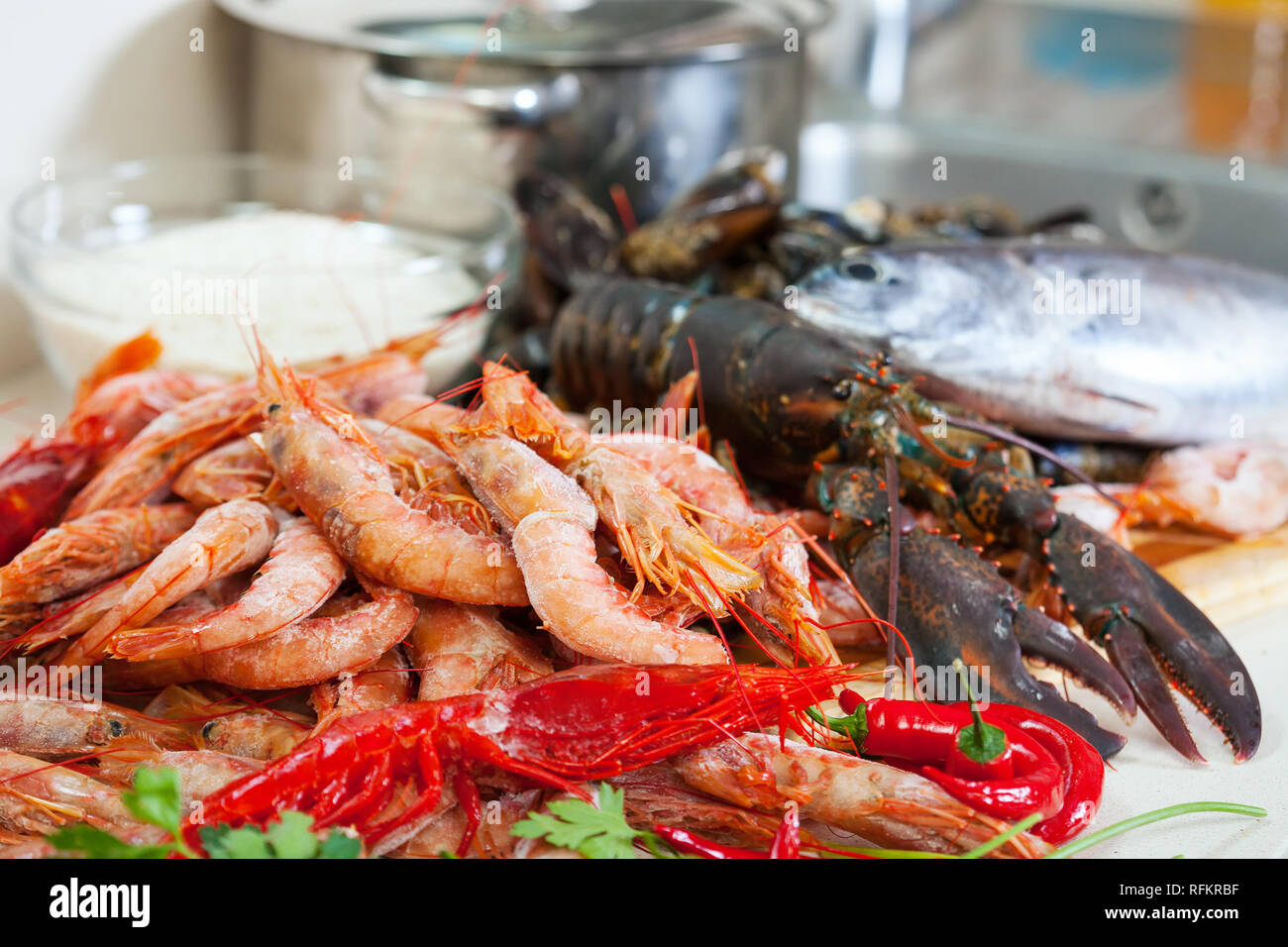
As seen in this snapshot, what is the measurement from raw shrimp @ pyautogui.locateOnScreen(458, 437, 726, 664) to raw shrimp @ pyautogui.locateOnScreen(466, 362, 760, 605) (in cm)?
3

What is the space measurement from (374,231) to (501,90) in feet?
1.09

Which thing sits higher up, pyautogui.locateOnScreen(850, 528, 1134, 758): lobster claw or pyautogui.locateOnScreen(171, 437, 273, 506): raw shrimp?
pyautogui.locateOnScreen(171, 437, 273, 506): raw shrimp

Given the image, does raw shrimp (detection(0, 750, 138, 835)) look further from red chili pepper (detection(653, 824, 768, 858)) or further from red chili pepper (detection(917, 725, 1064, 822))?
red chili pepper (detection(917, 725, 1064, 822))

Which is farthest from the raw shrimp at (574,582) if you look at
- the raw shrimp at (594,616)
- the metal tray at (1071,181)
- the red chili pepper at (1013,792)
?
the metal tray at (1071,181)

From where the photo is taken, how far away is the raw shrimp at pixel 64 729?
3.35ft

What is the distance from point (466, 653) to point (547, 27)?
4.77 feet

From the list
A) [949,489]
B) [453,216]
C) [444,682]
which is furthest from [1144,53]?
[444,682]

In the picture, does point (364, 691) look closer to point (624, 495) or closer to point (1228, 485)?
point (624, 495)

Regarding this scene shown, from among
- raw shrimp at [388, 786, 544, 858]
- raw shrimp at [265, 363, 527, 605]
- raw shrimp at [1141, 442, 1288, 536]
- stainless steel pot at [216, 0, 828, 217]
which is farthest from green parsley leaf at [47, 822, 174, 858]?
stainless steel pot at [216, 0, 828, 217]

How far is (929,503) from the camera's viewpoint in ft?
4.57

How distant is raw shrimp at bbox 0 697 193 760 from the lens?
1.02 m

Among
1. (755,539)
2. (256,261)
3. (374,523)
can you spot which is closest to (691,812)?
(755,539)

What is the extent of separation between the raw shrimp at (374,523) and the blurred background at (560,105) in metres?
0.93
